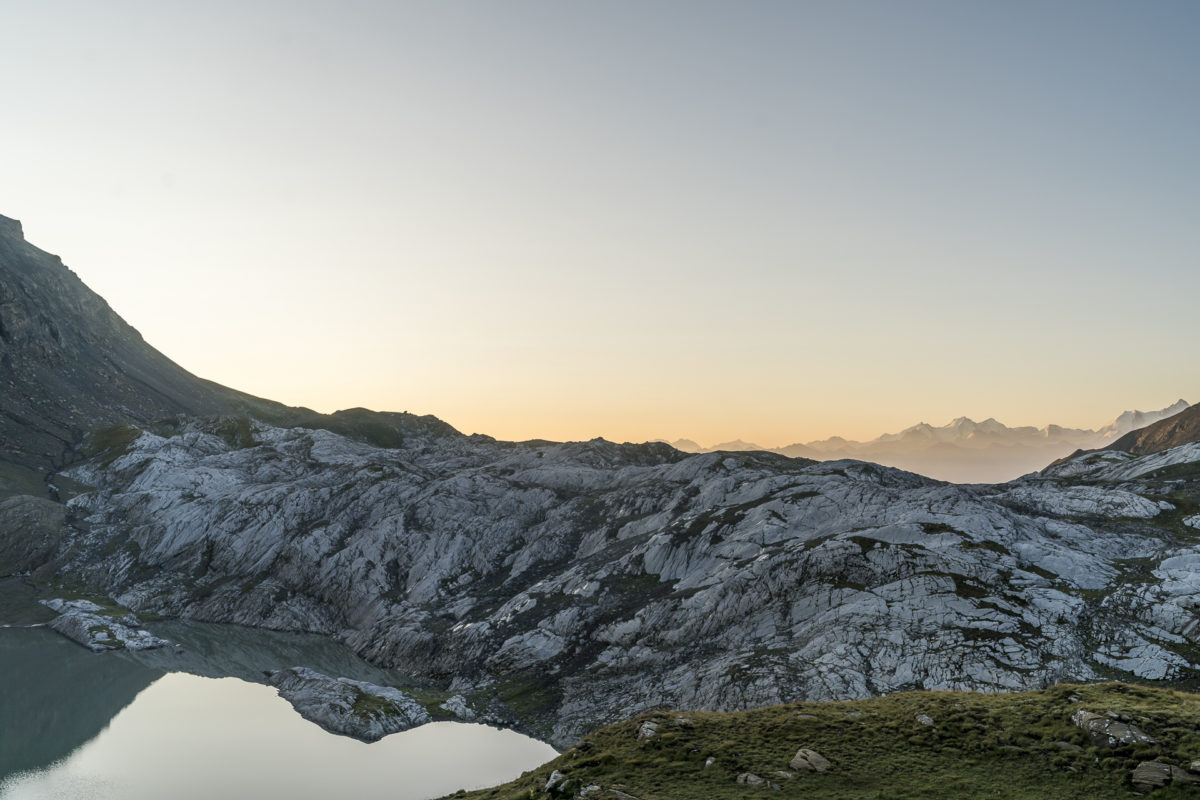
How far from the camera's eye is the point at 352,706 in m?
83.6

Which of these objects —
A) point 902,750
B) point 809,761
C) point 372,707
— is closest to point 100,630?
point 372,707

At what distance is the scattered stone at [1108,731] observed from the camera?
35875 millimetres

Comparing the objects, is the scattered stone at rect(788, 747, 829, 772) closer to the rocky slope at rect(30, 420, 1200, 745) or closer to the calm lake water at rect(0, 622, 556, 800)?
the rocky slope at rect(30, 420, 1200, 745)

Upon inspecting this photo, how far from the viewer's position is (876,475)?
5640 inches

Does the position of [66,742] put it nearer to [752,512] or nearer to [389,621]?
[389,621]

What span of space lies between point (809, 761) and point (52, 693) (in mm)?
109505

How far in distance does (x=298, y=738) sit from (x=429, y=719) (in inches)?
648

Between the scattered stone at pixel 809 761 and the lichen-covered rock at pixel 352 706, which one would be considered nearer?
the scattered stone at pixel 809 761

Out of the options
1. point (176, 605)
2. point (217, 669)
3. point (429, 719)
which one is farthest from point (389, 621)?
point (176, 605)

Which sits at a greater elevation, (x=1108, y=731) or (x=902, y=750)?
(x=1108, y=731)

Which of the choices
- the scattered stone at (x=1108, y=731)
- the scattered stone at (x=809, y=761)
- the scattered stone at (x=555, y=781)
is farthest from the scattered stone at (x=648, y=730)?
the scattered stone at (x=1108, y=731)

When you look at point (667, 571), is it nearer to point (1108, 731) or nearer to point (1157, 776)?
point (1108, 731)

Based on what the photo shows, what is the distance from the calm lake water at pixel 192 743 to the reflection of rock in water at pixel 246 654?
2.26 ft

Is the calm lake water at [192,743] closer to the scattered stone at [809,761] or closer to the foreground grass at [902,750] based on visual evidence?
the foreground grass at [902,750]
